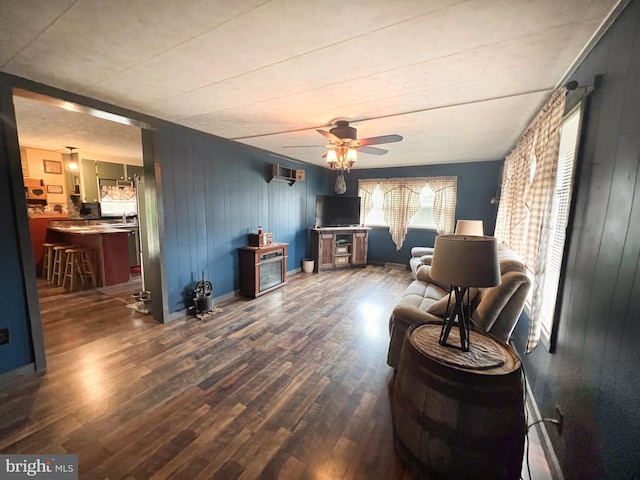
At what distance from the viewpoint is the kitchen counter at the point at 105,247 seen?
165 inches

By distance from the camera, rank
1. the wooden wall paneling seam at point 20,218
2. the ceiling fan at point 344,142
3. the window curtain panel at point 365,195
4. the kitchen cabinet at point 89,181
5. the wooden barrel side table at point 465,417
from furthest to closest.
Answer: the window curtain panel at point 365,195
the kitchen cabinet at point 89,181
the ceiling fan at point 344,142
the wooden wall paneling seam at point 20,218
the wooden barrel side table at point 465,417

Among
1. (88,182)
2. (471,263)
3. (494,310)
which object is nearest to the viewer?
(471,263)

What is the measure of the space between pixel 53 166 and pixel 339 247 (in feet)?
19.5

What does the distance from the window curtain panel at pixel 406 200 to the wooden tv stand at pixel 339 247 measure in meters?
0.66

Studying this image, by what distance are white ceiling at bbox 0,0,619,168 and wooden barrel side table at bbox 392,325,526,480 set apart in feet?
5.26

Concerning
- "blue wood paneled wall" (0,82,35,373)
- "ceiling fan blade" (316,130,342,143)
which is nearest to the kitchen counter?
"blue wood paneled wall" (0,82,35,373)

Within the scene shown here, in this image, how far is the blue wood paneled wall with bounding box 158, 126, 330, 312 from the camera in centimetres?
300

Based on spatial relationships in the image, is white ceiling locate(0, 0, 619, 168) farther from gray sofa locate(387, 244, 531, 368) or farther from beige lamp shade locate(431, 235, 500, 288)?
gray sofa locate(387, 244, 531, 368)

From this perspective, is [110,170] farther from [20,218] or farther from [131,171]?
[20,218]

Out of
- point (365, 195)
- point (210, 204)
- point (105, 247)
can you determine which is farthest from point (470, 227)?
point (105, 247)

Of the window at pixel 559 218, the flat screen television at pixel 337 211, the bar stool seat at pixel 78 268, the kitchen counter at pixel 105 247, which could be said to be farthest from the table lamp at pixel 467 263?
the bar stool seat at pixel 78 268

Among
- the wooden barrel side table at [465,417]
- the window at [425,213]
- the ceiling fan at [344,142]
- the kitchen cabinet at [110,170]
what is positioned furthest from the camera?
the window at [425,213]

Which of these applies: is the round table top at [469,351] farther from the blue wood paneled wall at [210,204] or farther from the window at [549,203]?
the blue wood paneled wall at [210,204]

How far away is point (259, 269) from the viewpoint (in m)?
3.87
